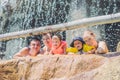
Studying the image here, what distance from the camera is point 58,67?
3566 millimetres

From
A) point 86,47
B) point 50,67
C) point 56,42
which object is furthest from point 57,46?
point 50,67

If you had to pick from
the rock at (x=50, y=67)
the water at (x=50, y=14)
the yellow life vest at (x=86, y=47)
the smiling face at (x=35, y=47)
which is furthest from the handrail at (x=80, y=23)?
the water at (x=50, y=14)

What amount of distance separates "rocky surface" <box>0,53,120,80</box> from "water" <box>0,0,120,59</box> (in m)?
6.74

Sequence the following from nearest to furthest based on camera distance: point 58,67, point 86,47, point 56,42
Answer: point 58,67
point 86,47
point 56,42

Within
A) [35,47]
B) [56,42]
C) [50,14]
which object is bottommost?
[35,47]

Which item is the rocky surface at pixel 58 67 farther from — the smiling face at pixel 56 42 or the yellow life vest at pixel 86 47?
the smiling face at pixel 56 42

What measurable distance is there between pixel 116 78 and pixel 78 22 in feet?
2.96

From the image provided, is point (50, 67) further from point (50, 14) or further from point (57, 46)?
point (50, 14)

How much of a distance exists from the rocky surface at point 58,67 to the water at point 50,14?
6.74 meters

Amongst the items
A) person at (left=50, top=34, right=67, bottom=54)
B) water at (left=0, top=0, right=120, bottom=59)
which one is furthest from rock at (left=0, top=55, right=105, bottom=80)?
water at (left=0, top=0, right=120, bottom=59)

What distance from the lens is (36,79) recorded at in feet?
11.9

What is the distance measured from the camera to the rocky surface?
2.93 meters

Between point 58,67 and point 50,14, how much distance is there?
9.30 metres

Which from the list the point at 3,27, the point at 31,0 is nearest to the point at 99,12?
the point at 31,0
